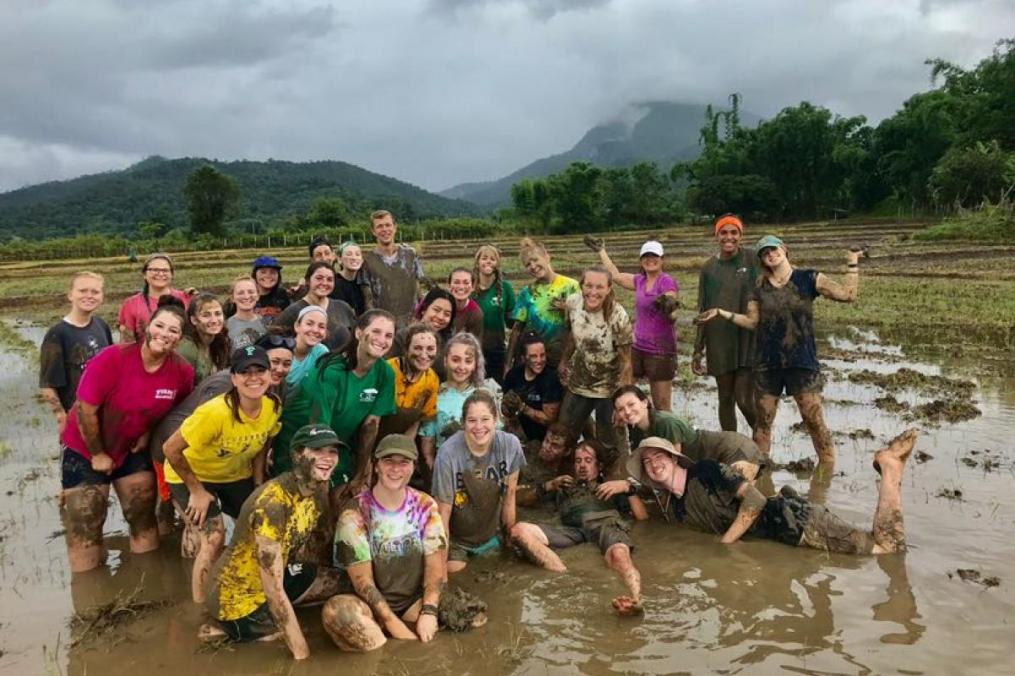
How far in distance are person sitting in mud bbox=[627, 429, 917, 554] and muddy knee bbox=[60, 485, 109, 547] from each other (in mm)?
4104

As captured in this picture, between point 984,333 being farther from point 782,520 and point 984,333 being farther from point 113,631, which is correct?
point 113,631

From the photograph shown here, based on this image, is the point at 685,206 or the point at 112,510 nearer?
the point at 112,510

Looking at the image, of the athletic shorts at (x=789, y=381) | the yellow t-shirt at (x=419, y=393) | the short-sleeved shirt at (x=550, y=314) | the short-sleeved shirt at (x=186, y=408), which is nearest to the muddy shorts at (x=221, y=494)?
the short-sleeved shirt at (x=186, y=408)

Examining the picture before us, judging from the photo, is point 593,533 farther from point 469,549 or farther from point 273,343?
point 273,343

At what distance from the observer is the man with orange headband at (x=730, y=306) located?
24.1 feet

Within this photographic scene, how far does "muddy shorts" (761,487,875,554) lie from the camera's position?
5.27 metres

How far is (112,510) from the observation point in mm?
6922

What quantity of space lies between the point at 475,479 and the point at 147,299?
3544 millimetres

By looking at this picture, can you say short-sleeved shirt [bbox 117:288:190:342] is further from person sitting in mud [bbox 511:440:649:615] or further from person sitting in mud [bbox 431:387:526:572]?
person sitting in mud [bbox 511:440:649:615]

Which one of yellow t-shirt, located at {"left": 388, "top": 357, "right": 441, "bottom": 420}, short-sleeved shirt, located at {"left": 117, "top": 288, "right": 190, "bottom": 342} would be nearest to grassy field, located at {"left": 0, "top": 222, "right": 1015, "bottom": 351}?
yellow t-shirt, located at {"left": 388, "top": 357, "right": 441, "bottom": 420}

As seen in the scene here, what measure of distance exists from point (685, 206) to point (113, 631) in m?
67.0

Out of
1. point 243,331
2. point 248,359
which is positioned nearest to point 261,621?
point 248,359

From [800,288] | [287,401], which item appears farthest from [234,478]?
[800,288]

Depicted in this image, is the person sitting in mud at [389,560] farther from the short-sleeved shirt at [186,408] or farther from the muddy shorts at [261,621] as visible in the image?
the short-sleeved shirt at [186,408]
